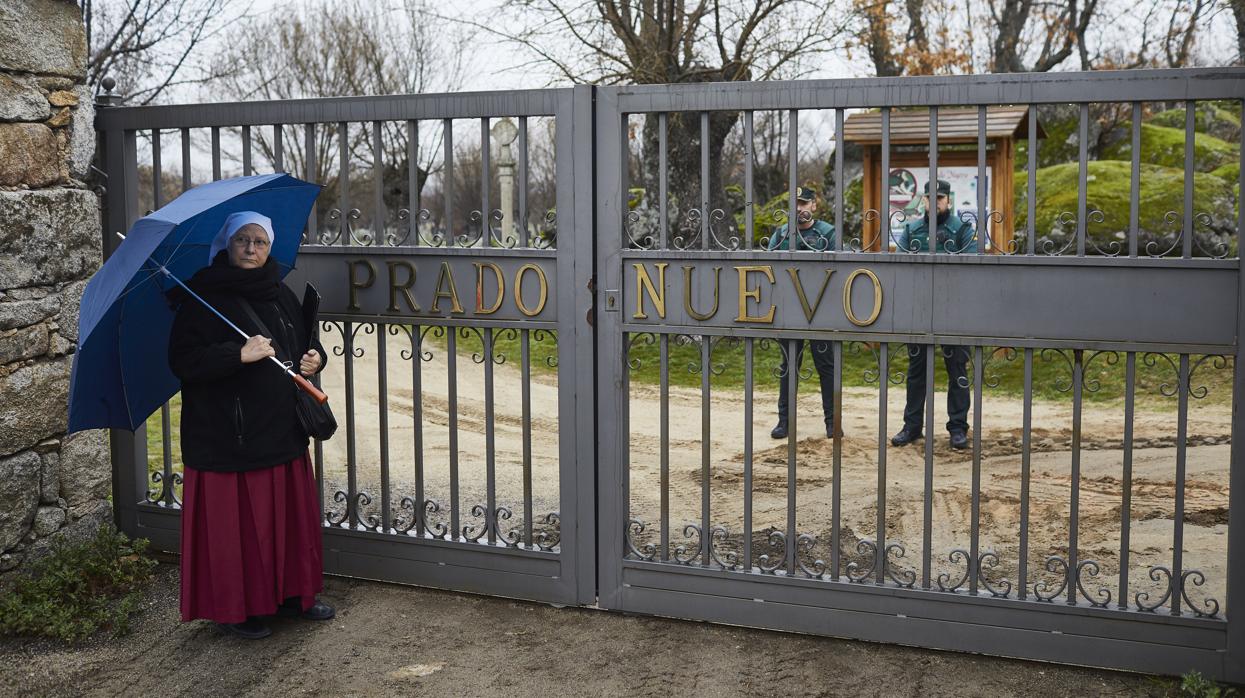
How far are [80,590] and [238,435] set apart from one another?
3.98 ft

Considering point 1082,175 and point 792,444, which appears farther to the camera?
point 792,444

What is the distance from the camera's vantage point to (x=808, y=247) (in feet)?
14.5

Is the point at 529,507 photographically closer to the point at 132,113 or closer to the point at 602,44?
the point at 132,113

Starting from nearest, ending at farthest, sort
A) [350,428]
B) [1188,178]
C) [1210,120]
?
[1188,178], [350,428], [1210,120]

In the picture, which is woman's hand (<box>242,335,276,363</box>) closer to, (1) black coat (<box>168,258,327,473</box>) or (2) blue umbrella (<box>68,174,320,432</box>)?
(1) black coat (<box>168,258,327,473</box>)

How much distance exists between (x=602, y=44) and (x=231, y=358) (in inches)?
429

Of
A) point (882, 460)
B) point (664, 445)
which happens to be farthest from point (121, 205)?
point (882, 460)

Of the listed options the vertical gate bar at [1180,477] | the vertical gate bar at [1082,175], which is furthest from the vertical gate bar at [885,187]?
the vertical gate bar at [1180,477]

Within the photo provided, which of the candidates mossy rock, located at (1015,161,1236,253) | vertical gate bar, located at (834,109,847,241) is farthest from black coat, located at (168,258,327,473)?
mossy rock, located at (1015,161,1236,253)

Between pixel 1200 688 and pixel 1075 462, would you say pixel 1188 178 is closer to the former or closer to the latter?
pixel 1075 462

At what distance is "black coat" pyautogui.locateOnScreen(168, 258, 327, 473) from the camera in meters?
4.30

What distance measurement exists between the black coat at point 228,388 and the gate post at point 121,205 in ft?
4.46

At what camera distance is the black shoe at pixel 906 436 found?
806cm

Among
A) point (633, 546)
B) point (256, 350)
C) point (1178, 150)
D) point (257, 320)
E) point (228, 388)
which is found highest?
point (1178, 150)
